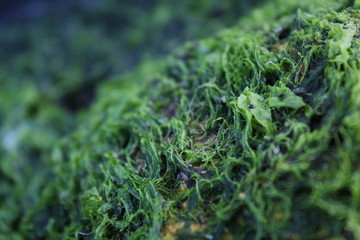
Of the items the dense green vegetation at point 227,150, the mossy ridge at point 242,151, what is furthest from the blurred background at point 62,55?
the mossy ridge at point 242,151

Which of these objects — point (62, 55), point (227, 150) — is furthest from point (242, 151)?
point (62, 55)

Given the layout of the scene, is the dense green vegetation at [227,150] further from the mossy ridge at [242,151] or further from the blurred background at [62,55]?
the blurred background at [62,55]

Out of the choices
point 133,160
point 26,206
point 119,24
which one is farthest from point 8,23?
point 133,160

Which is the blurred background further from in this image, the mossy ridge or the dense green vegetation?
the mossy ridge

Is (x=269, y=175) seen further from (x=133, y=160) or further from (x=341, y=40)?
(x=133, y=160)

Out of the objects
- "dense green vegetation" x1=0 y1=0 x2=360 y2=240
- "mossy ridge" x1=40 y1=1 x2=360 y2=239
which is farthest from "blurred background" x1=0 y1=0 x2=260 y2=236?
"mossy ridge" x1=40 y1=1 x2=360 y2=239
